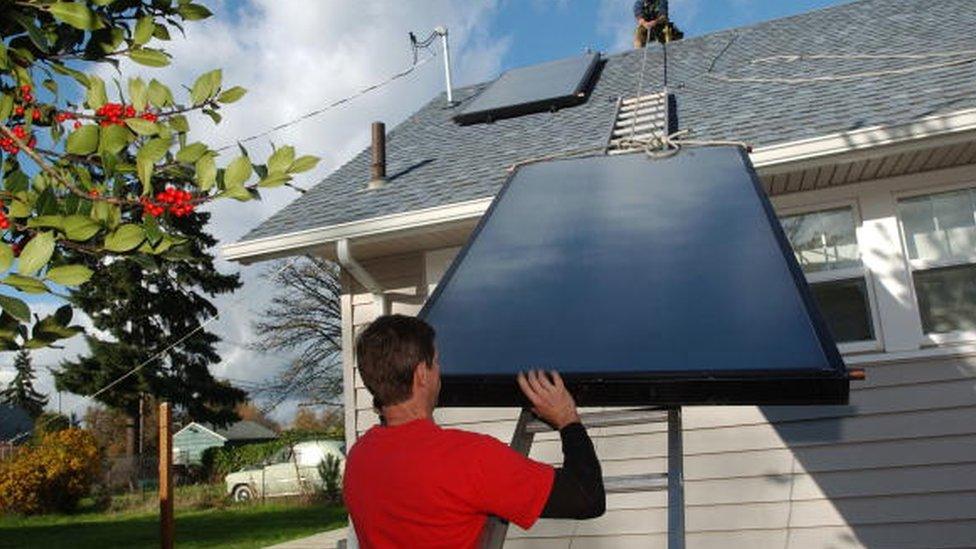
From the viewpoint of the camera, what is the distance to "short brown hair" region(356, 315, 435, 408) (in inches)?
82.7

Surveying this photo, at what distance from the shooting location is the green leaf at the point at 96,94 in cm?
279

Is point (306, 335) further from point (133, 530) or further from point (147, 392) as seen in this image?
point (133, 530)

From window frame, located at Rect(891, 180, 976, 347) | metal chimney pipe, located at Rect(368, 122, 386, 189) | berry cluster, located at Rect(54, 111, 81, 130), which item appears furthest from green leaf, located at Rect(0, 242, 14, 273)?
metal chimney pipe, located at Rect(368, 122, 386, 189)

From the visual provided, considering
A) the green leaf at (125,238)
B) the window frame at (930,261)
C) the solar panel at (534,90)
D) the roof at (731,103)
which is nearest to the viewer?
the green leaf at (125,238)

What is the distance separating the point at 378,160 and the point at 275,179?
5901 millimetres

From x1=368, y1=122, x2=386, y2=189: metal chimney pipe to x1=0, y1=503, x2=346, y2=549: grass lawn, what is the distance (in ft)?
25.1

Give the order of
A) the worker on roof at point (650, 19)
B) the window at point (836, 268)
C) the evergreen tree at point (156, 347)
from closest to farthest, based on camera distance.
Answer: the window at point (836, 268)
the worker on roof at point (650, 19)
the evergreen tree at point (156, 347)

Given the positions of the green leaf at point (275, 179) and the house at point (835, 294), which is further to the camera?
the house at point (835, 294)

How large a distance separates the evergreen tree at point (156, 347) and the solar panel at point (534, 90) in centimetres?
2376

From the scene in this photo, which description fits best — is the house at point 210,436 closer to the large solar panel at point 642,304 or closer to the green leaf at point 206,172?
the large solar panel at point 642,304

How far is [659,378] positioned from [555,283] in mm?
631

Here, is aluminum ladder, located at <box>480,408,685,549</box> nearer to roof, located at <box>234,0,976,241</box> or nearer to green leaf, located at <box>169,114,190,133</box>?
green leaf, located at <box>169,114,190,133</box>

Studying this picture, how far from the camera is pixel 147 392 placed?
110 ft

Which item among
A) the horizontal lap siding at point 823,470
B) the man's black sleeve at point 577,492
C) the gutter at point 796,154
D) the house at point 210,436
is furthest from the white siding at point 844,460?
the house at point 210,436
